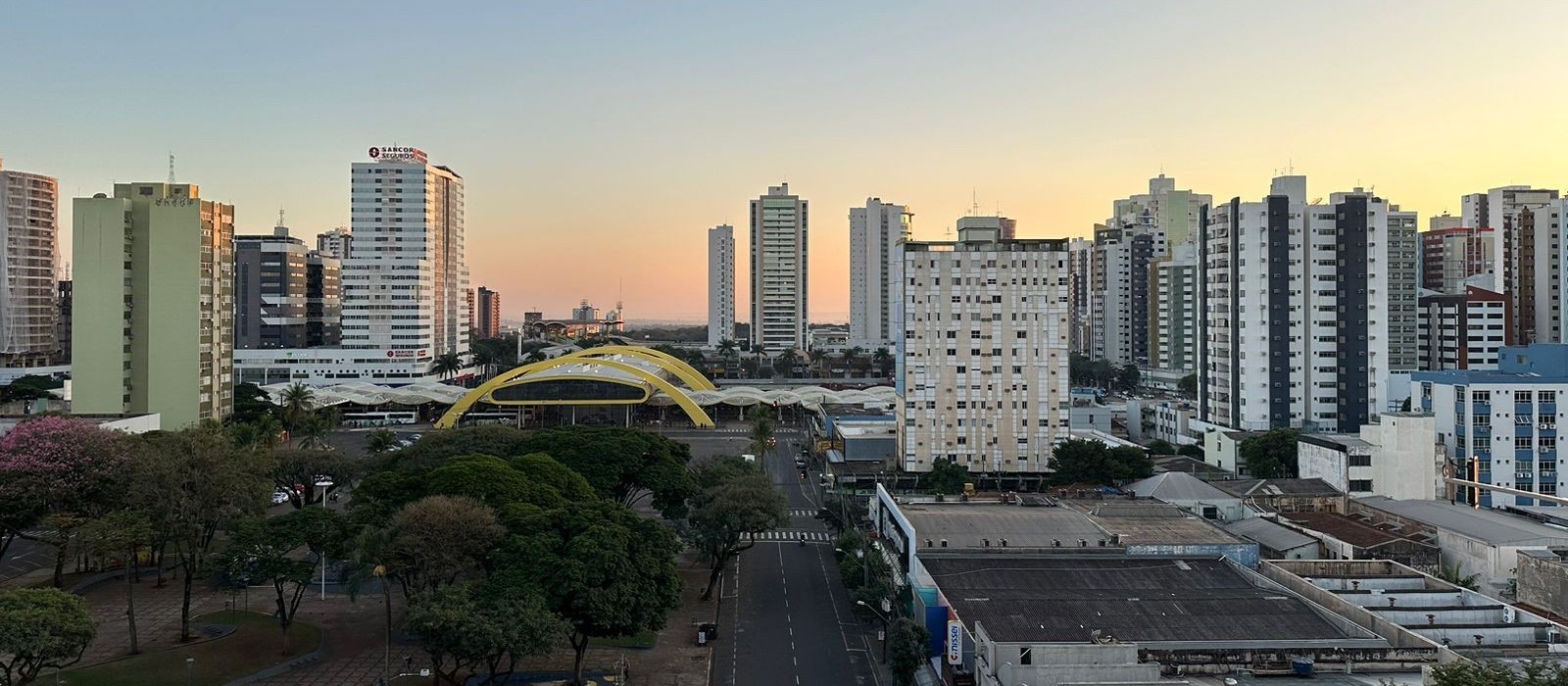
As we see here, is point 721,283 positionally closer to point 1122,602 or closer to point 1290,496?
point 1290,496

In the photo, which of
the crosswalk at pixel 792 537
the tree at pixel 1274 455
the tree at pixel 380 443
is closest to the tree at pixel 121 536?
the tree at pixel 380 443

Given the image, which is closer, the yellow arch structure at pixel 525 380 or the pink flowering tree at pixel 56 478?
the pink flowering tree at pixel 56 478

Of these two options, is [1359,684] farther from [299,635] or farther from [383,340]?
[383,340]

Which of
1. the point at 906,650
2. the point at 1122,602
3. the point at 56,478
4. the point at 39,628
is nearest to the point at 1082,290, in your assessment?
the point at 1122,602

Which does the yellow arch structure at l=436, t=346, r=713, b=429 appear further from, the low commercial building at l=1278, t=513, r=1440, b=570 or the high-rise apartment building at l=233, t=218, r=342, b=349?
the low commercial building at l=1278, t=513, r=1440, b=570

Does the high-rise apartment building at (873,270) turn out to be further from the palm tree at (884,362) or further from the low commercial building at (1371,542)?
the low commercial building at (1371,542)

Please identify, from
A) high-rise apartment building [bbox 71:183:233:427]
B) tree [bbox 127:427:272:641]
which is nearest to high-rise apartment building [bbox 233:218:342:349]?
high-rise apartment building [bbox 71:183:233:427]

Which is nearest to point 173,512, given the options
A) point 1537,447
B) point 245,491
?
point 245,491

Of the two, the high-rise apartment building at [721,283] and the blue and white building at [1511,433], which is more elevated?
the high-rise apartment building at [721,283]
